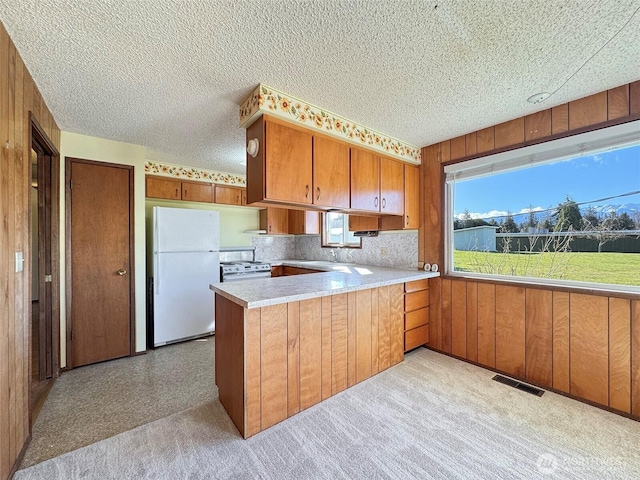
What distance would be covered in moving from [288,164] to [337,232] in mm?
2429

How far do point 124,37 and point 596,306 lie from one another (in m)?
3.53

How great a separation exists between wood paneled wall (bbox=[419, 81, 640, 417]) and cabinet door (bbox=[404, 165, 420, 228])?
0.11 meters

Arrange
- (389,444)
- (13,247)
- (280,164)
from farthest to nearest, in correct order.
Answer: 1. (280,164)
2. (389,444)
3. (13,247)

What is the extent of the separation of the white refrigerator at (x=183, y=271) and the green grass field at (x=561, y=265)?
3044 millimetres

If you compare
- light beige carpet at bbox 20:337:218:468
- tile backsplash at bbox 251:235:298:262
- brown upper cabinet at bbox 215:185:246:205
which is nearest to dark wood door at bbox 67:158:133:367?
light beige carpet at bbox 20:337:218:468

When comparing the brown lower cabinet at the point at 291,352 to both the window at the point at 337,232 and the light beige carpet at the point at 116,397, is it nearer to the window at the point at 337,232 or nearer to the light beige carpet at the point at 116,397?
the light beige carpet at the point at 116,397

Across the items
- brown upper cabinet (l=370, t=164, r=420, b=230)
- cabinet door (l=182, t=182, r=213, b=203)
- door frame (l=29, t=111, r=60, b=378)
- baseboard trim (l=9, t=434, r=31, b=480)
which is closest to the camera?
baseboard trim (l=9, t=434, r=31, b=480)

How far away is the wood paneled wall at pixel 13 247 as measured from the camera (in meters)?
1.35

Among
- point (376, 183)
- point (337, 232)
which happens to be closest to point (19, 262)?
point (376, 183)

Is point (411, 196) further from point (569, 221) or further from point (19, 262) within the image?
point (19, 262)

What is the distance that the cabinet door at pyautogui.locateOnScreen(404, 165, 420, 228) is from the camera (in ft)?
10.1

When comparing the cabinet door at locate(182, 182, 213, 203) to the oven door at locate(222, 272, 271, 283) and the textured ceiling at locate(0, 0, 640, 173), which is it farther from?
the textured ceiling at locate(0, 0, 640, 173)

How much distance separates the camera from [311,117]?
2.15 m

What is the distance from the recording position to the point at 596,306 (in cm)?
203
